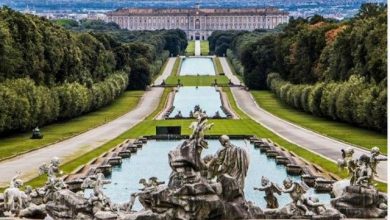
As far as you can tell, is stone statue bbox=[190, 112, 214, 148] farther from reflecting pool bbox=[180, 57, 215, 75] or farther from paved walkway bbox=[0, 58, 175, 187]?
reflecting pool bbox=[180, 57, 215, 75]

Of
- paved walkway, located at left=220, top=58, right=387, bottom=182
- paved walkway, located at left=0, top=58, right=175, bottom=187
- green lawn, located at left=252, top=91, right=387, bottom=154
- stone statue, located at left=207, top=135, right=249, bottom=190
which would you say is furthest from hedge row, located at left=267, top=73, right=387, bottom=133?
stone statue, located at left=207, top=135, right=249, bottom=190

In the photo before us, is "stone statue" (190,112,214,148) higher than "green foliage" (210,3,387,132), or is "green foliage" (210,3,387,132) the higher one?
"stone statue" (190,112,214,148)

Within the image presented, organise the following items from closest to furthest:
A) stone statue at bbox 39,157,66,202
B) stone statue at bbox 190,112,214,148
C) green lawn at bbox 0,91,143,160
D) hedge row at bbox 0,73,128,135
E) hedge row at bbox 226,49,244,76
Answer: stone statue at bbox 190,112,214,148 → stone statue at bbox 39,157,66,202 → green lawn at bbox 0,91,143,160 → hedge row at bbox 0,73,128,135 → hedge row at bbox 226,49,244,76

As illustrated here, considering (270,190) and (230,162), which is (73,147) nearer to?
(270,190)

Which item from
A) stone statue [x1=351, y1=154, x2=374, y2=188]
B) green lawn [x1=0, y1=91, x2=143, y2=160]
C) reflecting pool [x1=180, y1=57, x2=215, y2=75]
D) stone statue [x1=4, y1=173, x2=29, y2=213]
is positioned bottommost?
reflecting pool [x1=180, y1=57, x2=215, y2=75]

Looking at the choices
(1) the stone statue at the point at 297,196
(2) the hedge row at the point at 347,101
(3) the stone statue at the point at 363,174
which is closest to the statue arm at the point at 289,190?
(1) the stone statue at the point at 297,196

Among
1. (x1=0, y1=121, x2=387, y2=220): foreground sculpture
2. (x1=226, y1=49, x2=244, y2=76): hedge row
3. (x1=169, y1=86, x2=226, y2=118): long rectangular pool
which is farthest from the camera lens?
(x1=226, y1=49, x2=244, y2=76): hedge row

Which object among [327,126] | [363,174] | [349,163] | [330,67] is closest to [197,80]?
[330,67]

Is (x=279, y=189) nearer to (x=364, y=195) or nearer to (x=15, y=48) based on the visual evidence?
(x=364, y=195)
